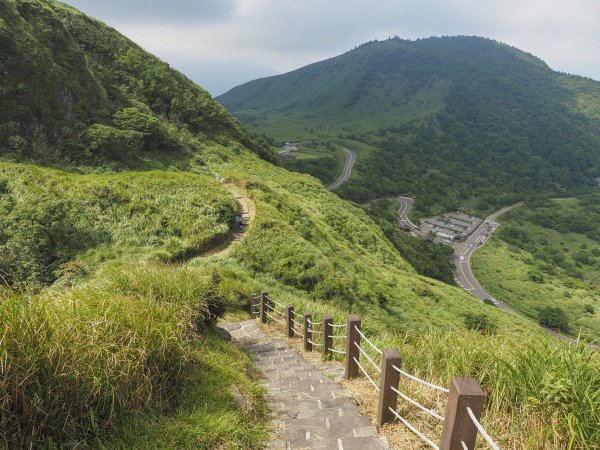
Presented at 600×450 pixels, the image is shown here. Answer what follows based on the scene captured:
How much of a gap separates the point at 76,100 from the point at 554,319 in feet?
276

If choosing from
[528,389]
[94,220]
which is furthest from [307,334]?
[94,220]

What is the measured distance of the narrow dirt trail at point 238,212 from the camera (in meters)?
19.1

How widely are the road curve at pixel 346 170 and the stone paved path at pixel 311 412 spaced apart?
4484 inches

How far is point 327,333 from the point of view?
7988 millimetres

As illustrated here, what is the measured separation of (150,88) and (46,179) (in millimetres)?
25845

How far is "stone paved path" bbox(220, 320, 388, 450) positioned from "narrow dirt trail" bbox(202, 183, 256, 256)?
11.4 m

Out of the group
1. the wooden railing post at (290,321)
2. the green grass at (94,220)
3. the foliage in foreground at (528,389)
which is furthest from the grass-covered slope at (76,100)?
the foliage in foreground at (528,389)

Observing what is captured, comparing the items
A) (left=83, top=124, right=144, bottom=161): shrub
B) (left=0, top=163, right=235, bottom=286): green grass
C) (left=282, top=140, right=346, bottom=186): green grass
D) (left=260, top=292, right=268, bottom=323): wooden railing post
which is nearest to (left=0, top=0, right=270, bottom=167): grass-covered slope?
(left=83, top=124, right=144, bottom=161): shrub

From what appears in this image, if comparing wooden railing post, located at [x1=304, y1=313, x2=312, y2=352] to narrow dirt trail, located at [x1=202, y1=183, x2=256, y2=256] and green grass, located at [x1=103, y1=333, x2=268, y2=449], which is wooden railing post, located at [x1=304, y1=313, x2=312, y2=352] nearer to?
green grass, located at [x1=103, y1=333, x2=268, y2=449]

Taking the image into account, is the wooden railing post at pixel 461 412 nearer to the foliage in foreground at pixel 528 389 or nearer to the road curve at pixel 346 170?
the foliage in foreground at pixel 528 389

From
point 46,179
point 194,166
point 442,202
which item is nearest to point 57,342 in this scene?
point 46,179

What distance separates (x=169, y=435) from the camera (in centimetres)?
396

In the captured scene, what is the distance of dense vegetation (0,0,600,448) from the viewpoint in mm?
3750

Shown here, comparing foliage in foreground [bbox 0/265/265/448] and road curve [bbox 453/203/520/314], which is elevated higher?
foliage in foreground [bbox 0/265/265/448]
